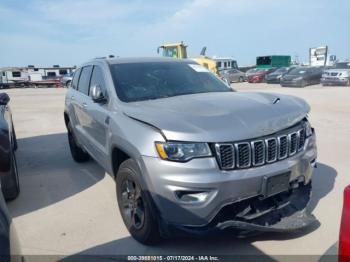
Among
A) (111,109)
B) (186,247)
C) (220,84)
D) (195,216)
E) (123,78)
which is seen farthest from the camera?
(220,84)

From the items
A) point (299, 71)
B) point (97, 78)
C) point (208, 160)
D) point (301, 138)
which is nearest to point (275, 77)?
point (299, 71)

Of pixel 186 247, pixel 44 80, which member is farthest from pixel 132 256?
pixel 44 80

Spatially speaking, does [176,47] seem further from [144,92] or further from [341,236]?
[341,236]

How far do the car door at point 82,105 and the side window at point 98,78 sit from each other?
243 mm

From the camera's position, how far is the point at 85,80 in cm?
541

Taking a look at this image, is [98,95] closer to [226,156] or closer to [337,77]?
[226,156]

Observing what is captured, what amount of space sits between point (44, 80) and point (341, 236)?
153ft

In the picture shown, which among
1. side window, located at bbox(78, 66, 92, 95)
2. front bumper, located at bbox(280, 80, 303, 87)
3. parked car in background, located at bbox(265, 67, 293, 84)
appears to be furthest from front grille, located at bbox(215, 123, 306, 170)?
parked car in background, located at bbox(265, 67, 293, 84)

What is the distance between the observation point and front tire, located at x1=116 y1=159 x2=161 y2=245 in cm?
309

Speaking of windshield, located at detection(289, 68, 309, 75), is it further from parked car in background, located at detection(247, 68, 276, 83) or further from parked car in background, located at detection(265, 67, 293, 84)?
parked car in background, located at detection(247, 68, 276, 83)

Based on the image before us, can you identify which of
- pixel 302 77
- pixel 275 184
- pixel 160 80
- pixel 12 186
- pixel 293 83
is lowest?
pixel 293 83

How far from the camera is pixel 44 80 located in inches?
1751

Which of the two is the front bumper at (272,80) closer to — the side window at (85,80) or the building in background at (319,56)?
the building in background at (319,56)

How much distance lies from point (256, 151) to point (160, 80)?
1.80 meters
